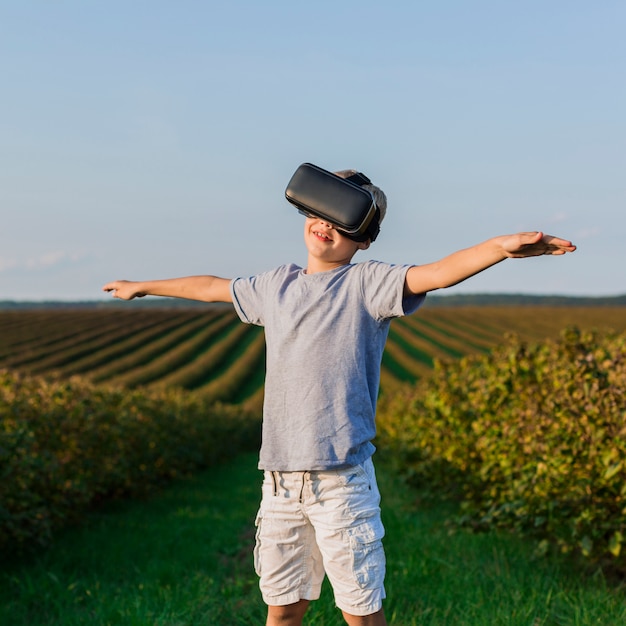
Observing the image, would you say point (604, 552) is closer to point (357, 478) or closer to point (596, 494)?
point (596, 494)

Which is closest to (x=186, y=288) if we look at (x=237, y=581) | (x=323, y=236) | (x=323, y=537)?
(x=323, y=236)

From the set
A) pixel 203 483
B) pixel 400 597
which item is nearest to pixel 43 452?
pixel 400 597

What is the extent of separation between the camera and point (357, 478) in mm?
2842

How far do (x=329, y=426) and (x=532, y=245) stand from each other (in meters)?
1.04

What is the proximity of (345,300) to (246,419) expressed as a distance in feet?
85.1

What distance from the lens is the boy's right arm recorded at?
338cm

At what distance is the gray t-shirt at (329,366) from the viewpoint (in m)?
2.83

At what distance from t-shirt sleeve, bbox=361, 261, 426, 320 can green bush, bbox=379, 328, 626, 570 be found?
2777mm

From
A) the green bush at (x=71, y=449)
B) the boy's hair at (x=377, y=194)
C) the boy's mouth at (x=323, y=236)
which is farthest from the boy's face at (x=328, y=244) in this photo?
the green bush at (x=71, y=449)

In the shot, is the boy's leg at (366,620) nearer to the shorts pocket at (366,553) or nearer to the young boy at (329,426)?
the young boy at (329,426)

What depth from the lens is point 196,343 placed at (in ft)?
164

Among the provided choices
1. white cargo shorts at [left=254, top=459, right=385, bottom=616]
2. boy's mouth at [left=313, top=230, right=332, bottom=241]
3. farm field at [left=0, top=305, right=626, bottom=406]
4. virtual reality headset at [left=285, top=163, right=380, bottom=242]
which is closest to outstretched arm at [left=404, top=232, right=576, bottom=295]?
virtual reality headset at [left=285, top=163, right=380, bottom=242]

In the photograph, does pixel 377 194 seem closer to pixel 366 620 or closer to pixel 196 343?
A: pixel 366 620

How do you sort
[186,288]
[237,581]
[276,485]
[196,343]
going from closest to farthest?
1. [276,485]
2. [186,288]
3. [237,581]
4. [196,343]
